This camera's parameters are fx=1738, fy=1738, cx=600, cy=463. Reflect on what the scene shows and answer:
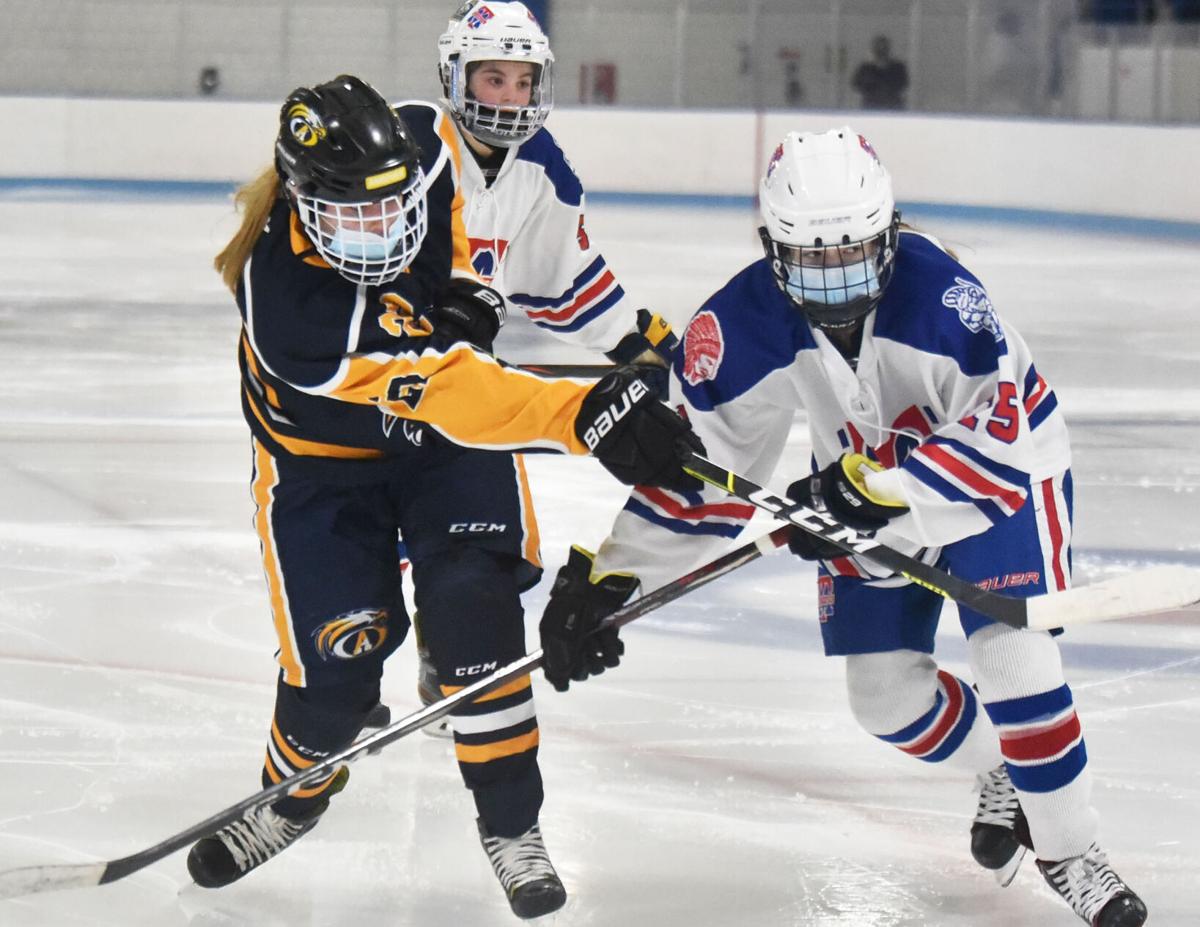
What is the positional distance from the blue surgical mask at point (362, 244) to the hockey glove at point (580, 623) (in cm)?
51

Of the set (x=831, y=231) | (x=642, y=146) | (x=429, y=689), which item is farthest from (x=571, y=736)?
(x=642, y=146)

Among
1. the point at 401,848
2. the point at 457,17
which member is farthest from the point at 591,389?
the point at 457,17

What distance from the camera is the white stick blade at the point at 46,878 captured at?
218cm

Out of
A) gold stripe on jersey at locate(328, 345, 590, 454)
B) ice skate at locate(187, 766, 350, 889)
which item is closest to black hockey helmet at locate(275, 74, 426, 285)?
gold stripe on jersey at locate(328, 345, 590, 454)

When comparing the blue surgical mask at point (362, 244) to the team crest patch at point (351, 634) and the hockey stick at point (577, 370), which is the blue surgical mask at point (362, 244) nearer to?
the team crest patch at point (351, 634)

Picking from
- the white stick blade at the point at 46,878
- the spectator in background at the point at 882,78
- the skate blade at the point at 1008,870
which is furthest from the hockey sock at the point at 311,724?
the spectator in background at the point at 882,78

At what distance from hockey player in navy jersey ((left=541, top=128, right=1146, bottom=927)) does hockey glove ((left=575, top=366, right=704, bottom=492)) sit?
165 mm

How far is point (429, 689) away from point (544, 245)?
32.7 inches

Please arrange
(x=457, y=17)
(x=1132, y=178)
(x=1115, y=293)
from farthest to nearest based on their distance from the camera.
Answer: (x=1132, y=178) < (x=1115, y=293) < (x=457, y=17)

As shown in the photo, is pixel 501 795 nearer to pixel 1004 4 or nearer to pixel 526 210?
pixel 526 210

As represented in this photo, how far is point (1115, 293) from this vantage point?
24.1 feet

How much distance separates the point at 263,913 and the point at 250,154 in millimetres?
9562

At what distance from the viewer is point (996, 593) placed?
2.11 meters

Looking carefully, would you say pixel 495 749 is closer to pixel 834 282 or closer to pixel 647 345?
pixel 834 282
